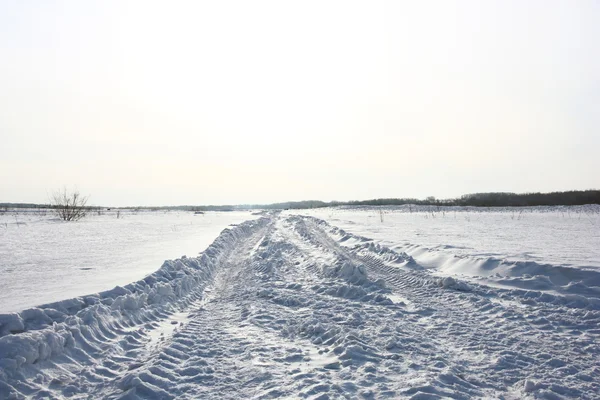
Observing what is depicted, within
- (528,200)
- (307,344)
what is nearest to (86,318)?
(307,344)

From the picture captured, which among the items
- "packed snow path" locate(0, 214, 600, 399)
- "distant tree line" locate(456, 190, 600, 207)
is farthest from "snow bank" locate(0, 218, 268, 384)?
"distant tree line" locate(456, 190, 600, 207)

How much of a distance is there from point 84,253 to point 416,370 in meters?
12.5

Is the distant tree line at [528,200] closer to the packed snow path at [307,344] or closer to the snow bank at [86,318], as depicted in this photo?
the packed snow path at [307,344]

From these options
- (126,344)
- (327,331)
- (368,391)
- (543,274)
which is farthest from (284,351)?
(543,274)

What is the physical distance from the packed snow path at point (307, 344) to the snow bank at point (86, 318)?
0.06 ft

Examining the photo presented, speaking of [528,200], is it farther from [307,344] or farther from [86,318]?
[86,318]

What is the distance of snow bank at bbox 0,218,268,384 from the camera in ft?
13.1

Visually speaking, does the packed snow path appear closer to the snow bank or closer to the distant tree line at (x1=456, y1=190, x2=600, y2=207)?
the snow bank

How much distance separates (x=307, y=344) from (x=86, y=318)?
3.11 meters

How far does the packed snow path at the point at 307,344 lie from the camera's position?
352 centimetres

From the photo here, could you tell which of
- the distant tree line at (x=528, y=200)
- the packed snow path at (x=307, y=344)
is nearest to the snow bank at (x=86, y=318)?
the packed snow path at (x=307, y=344)

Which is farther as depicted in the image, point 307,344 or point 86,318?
point 86,318

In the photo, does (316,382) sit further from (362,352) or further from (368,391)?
(362,352)

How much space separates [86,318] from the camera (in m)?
5.12
